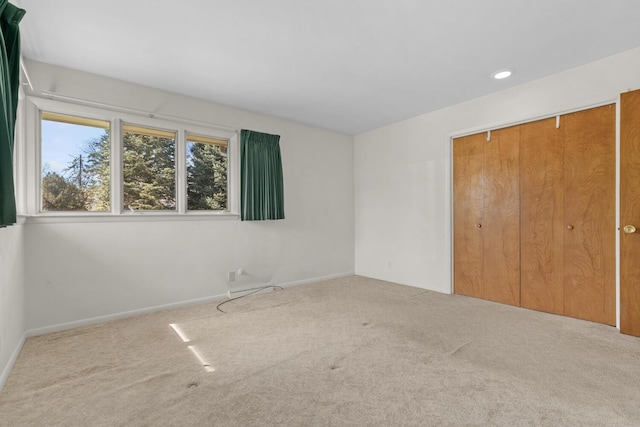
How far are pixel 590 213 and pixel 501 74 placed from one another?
5.29ft

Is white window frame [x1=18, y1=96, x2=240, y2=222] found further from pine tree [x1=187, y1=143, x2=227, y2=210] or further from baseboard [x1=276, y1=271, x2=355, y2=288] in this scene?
baseboard [x1=276, y1=271, x2=355, y2=288]

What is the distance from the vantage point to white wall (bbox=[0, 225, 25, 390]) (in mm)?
1884

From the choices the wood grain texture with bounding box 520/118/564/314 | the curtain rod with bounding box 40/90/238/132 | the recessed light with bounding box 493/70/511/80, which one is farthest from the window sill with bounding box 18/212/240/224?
the wood grain texture with bounding box 520/118/564/314

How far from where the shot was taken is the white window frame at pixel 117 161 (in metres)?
2.67

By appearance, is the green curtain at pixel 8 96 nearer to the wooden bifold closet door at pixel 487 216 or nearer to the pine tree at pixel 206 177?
the pine tree at pixel 206 177

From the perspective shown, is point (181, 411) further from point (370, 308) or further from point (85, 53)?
point (85, 53)

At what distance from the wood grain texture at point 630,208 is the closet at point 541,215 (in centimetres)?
16

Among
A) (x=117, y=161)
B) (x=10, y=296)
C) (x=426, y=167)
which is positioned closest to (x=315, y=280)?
(x=426, y=167)

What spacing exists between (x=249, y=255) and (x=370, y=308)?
174 cm

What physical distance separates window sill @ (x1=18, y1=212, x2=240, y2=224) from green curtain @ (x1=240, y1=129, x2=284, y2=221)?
0.26 meters

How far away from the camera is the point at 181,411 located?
1.60 metres

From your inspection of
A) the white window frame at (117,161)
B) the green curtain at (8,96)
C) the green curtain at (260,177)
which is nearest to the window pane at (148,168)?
the white window frame at (117,161)

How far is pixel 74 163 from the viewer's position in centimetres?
295

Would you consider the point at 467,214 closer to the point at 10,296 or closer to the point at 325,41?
the point at 325,41
